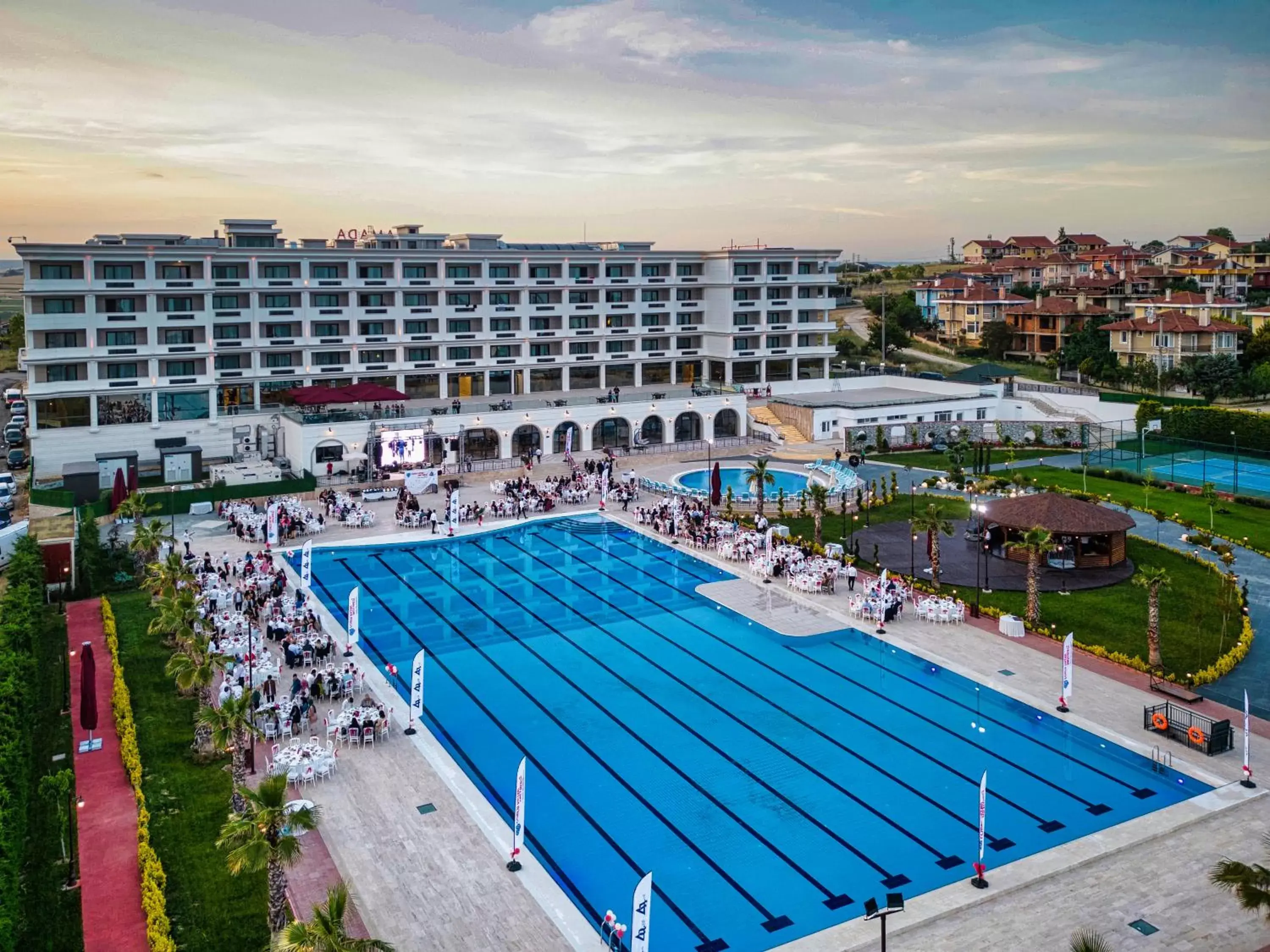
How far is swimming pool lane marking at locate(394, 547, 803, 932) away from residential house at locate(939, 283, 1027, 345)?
72.6m

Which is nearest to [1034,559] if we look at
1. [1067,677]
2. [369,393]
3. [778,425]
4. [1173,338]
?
[1067,677]

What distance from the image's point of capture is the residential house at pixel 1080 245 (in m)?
127

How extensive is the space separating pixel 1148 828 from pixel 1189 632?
1149cm

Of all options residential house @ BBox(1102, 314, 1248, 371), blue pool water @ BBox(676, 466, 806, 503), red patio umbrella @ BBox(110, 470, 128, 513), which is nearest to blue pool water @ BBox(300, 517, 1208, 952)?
→ red patio umbrella @ BBox(110, 470, 128, 513)

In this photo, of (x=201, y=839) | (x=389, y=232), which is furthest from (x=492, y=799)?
(x=389, y=232)

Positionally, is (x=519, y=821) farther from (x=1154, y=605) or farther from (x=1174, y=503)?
(x=1174, y=503)

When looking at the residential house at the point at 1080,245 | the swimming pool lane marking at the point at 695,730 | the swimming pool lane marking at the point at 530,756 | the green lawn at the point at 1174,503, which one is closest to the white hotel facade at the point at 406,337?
the swimming pool lane marking at the point at 530,756

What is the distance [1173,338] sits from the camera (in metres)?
71.8

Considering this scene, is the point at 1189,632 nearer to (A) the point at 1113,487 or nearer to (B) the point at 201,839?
(A) the point at 1113,487

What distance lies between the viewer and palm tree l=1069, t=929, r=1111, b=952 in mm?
12141

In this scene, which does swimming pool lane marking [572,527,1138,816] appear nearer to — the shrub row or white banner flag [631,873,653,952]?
white banner flag [631,873,653,952]

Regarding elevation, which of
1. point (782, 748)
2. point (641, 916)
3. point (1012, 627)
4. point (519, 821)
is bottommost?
point (782, 748)

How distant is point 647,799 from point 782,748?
3.51m

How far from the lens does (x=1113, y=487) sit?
46.8 meters
